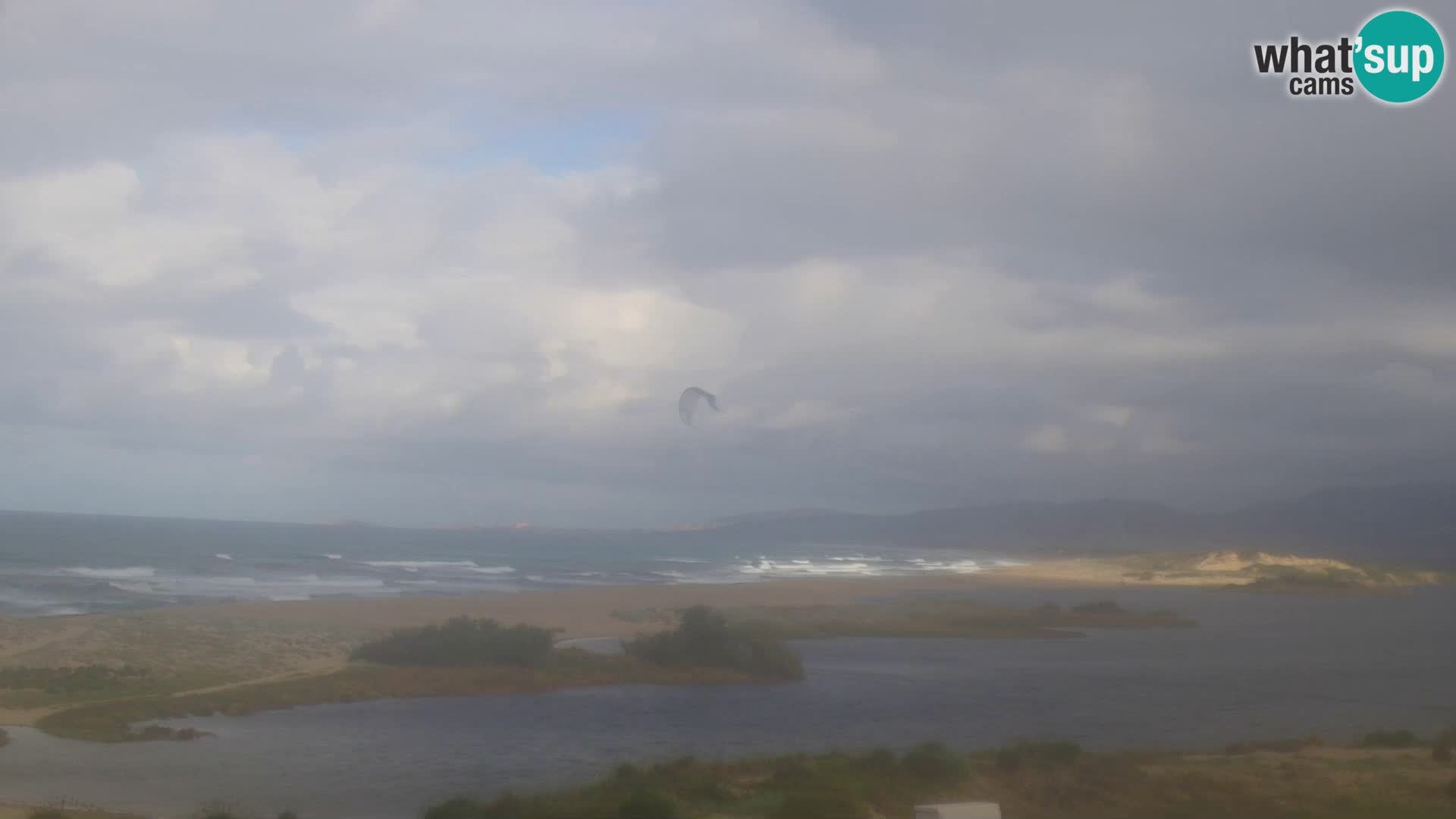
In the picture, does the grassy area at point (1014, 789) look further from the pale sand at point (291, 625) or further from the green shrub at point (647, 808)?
the pale sand at point (291, 625)

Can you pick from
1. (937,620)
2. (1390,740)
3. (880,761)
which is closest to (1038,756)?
(880,761)

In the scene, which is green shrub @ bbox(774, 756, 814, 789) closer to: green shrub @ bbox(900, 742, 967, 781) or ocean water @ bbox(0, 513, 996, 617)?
green shrub @ bbox(900, 742, 967, 781)

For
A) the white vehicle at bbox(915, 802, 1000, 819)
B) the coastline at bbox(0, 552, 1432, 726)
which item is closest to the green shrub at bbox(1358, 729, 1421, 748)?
the white vehicle at bbox(915, 802, 1000, 819)

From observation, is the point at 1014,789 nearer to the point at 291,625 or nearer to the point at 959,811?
the point at 959,811

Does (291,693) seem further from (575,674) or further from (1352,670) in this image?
(1352,670)

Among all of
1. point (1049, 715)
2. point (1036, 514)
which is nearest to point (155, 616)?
point (1049, 715)

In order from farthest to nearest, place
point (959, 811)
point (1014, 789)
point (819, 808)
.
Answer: point (1014, 789) → point (819, 808) → point (959, 811)

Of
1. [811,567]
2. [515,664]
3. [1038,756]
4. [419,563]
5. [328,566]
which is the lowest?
[515,664]
